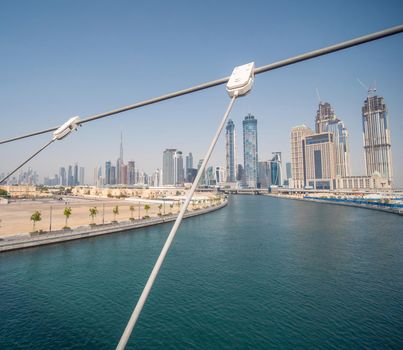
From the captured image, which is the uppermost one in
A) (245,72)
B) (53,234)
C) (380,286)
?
(245,72)

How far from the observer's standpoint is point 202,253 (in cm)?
3105

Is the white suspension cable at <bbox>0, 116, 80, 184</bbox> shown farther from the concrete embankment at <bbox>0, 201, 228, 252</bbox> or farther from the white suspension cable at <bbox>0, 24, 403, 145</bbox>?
the concrete embankment at <bbox>0, 201, 228, 252</bbox>

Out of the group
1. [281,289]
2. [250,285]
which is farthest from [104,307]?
[281,289]

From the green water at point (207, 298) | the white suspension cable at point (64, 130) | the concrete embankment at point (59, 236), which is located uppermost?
the white suspension cable at point (64, 130)

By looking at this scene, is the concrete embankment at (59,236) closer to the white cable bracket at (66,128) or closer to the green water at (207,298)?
the green water at (207,298)

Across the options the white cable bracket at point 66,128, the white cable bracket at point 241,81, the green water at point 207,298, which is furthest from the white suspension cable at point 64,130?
the green water at point 207,298

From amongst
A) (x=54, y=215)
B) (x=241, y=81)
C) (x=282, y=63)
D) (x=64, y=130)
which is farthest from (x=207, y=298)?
(x=54, y=215)

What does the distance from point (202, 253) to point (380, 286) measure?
59.2ft

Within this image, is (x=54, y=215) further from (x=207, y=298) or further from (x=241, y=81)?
(x=241, y=81)

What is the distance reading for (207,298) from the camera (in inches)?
720

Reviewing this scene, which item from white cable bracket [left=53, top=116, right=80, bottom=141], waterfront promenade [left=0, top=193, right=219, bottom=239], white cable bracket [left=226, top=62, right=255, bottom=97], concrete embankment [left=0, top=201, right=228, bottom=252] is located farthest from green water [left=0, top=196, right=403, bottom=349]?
white cable bracket [left=226, top=62, right=255, bottom=97]

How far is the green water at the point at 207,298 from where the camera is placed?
13680mm

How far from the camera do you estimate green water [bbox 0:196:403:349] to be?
539 inches

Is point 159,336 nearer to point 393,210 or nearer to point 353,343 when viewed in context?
point 353,343
